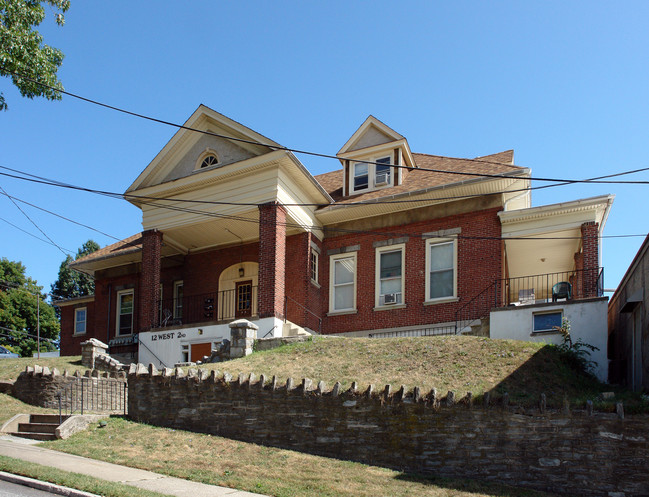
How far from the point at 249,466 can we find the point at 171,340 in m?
11.5

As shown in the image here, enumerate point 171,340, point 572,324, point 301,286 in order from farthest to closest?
point 301,286, point 171,340, point 572,324

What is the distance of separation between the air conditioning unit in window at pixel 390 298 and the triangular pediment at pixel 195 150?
21.8 ft

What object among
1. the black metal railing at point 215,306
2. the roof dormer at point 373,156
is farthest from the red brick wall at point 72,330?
the roof dormer at point 373,156

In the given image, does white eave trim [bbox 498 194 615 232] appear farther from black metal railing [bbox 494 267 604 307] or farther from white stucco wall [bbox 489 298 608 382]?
white stucco wall [bbox 489 298 608 382]

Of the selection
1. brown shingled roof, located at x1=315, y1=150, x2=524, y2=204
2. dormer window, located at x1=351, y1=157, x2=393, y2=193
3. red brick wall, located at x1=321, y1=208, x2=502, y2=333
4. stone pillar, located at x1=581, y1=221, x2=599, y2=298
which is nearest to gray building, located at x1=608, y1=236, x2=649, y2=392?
stone pillar, located at x1=581, y1=221, x2=599, y2=298

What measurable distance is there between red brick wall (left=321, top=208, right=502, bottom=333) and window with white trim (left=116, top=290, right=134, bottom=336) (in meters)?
9.59

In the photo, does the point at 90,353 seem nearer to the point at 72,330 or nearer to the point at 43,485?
the point at 72,330

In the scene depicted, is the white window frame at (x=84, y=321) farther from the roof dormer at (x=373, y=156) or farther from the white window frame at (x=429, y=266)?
the white window frame at (x=429, y=266)

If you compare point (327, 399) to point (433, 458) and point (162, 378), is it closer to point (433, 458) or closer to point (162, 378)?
point (433, 458)

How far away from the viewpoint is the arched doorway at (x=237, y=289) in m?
26.6

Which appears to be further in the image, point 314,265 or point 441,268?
point 314,265

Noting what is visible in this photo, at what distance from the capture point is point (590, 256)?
19516 mm

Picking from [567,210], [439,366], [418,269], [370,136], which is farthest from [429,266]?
[439,366]

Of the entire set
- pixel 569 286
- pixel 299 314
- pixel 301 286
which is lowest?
pixel 299 314
